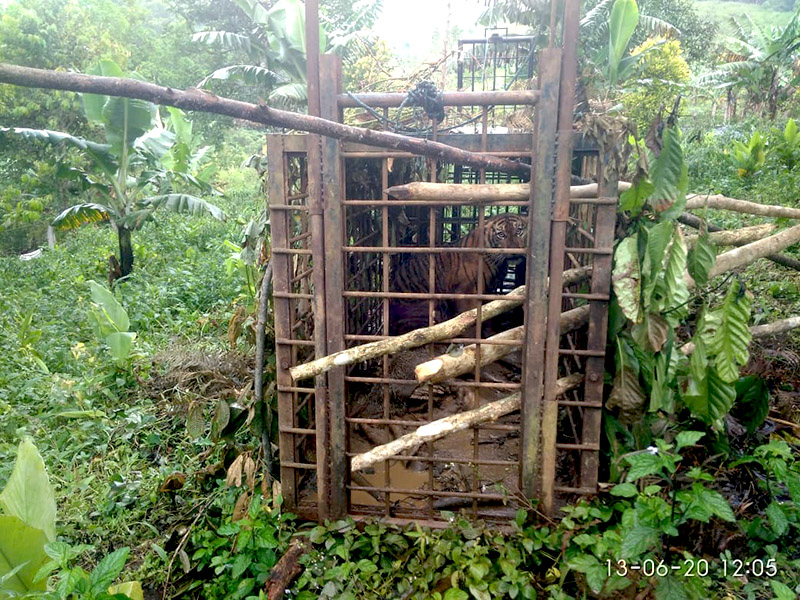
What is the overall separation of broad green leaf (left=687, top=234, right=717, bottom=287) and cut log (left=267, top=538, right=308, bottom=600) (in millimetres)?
2441

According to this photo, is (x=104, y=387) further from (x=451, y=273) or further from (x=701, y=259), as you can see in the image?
(x=701, y=259)

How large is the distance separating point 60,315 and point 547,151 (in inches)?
242

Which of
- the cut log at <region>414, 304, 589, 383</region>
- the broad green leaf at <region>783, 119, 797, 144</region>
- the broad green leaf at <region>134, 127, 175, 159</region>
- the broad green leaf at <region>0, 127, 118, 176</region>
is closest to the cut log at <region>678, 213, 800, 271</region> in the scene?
the cut log at <region>414, 304, 589, 383</region>

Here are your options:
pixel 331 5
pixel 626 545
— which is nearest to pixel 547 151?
pixel 626 545

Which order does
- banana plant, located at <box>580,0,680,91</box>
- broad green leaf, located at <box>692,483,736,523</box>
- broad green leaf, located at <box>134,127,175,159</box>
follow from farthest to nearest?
banana plant, located at <box>580,0,680,91</box>, broad green leaf, located at <box>134,127,175,159</box>, broad green leaf, located at <box>692,483,736,523</box>

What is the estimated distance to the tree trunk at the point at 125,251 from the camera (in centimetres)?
842

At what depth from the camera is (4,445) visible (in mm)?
4066

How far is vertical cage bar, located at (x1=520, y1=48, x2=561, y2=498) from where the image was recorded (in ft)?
8.57

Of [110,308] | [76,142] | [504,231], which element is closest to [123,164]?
[76,142]

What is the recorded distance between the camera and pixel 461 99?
8.90ft

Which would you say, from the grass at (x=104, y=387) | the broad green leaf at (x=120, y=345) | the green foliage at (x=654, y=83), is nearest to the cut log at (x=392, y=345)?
the grass at (x=104, y=387)

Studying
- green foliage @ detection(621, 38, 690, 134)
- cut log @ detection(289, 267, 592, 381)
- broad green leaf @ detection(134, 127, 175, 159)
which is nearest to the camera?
cut log @ detection(289, 267, 592, 381)

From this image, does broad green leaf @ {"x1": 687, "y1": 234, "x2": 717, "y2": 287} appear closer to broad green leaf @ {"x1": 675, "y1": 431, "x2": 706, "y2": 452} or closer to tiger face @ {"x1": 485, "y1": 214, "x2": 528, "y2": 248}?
broad green leaf @ {"x1": 675, "y1": 431, "x2": 706, "y2": 452}

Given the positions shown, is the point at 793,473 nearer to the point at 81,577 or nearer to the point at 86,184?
the point at 81,577
